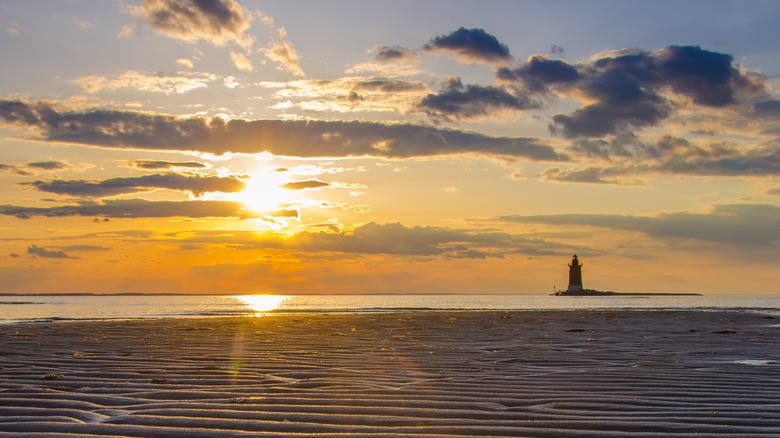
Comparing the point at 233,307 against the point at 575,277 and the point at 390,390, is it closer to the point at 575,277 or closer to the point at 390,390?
the point at 390,390

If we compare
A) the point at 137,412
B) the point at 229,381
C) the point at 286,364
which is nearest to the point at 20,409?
the point at 137,412

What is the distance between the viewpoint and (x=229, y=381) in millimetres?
7535

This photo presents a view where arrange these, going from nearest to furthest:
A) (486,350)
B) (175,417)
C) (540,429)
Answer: (540,429)
(175,417)
(486,350)

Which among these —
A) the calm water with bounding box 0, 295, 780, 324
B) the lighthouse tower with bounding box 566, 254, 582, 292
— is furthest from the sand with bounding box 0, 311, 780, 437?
the lighthouse tower with bounding box 566, 254, 582, 292

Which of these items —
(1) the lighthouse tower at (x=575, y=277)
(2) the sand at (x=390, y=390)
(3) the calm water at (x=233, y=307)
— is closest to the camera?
(2) the sand at (x=390, y=390)

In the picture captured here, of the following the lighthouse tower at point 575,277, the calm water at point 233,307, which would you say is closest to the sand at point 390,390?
the calm water at point 233,307

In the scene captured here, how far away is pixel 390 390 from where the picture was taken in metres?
6.73

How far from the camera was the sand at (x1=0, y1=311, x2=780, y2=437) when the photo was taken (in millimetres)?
4906

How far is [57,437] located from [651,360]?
8404mm

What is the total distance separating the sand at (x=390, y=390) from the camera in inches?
193

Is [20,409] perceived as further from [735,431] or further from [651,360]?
[651,360]

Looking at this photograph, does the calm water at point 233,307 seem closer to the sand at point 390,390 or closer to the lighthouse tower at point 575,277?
the sand at point 390,390

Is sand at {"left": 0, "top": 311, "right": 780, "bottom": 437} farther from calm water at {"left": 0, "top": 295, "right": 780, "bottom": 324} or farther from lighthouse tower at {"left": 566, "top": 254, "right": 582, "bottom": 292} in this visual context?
lighthouse tower at {"left": 566, "top": 254, "right": 582, "bottom": 292}

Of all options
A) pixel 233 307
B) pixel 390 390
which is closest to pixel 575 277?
pixel 233 307
